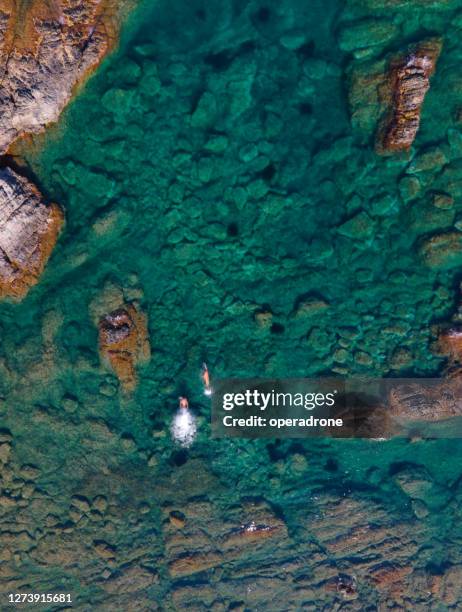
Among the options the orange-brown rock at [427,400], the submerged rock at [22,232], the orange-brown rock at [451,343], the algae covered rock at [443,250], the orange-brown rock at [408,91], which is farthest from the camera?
the orange-brown rock at [427,400]

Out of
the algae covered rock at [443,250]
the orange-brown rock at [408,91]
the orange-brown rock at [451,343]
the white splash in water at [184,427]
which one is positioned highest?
the orange-brown rock at [408,91]

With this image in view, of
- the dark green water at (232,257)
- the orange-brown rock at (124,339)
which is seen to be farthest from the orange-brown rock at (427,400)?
the orange-brown rock at (124,339)

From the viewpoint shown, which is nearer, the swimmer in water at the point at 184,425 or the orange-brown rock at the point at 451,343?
the orange-brown rock at the point at 451,343

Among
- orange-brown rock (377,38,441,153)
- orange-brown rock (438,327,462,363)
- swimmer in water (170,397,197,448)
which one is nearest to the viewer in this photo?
orange-brown rock (377,38,441,153)

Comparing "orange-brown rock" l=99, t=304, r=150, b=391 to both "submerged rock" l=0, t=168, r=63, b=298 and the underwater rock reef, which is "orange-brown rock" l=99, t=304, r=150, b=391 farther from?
the underwater rock reef

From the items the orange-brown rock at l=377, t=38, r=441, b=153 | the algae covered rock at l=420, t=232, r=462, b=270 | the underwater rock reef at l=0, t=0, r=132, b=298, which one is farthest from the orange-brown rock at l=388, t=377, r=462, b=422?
the underwater rock reef at l=0, t=0, r=132, b=298

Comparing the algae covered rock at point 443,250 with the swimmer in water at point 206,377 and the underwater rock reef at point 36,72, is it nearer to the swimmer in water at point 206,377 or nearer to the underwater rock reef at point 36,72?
the swimmer in water at point 206,377
